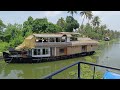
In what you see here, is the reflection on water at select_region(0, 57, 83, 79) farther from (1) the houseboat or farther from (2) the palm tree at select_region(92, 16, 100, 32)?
(2) the palm tree at select_region(92, 16, 100, 32)

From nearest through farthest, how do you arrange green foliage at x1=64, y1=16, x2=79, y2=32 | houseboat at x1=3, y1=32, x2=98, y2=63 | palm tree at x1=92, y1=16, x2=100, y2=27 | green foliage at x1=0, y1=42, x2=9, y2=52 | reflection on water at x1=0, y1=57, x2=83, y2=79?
reflection on water at x1=0, y1=57, x2=83, y2=79
houseboat at x1=3, y1=32, x2=98, y2=63
green foliage at x1=0, y1=42, x2=9, y2=52
green foliage at x1=64, y1=16, x2=79, y2=32
palm tree at x1=92, y1=16, x2=100, y2=27

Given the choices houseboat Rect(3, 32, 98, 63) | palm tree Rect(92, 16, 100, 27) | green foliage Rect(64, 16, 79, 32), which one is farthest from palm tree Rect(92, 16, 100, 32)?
houseboat Rect(3, 32, 98, 63)

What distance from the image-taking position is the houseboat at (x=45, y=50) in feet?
30.2

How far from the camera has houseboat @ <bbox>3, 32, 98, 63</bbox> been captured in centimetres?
921

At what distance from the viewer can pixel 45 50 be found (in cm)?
964

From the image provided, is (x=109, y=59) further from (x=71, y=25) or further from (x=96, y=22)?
(x=96, y=22)

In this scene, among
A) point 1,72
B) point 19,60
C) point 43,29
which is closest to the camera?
point 1,72
